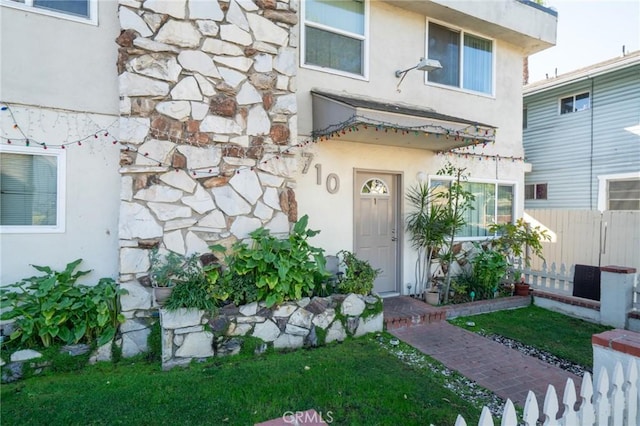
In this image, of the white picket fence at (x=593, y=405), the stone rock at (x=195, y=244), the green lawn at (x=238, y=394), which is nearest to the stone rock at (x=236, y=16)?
the stone rock at (x=195, y=244)

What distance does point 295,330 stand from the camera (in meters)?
4.39

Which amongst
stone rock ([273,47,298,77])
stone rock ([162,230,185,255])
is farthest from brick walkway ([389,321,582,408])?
stone rock ([273,47,298,77])

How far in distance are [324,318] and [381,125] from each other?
9.08ft

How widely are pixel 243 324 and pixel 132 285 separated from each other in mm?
1377

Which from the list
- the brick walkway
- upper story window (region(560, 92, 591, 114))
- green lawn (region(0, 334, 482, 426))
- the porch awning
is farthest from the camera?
upper story window (region(560, 92, 591, 114))

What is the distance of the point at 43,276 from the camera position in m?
4.06

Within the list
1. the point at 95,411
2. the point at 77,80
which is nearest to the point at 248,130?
the point at 77,80

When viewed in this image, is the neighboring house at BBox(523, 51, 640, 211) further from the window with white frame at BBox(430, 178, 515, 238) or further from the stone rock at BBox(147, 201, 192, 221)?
the stone rock at BBox(147, 201, 192, 221)

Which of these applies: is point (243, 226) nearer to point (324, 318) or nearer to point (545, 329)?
point (324, 318)

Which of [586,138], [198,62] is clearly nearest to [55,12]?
[198,62]

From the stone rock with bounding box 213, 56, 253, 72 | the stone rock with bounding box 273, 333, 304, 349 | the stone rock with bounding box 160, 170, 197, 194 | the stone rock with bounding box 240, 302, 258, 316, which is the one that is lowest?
the stone rock with bounding box 273, 333, 304, 349

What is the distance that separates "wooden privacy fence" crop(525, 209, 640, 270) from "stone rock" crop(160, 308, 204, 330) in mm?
8098

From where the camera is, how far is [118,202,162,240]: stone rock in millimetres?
4070

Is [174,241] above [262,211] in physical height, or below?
below
